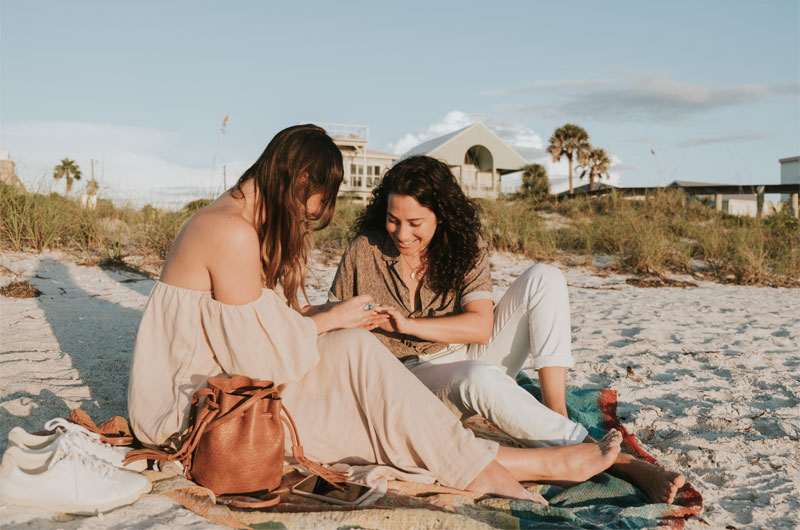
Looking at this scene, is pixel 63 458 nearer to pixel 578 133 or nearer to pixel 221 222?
pixel 221 222

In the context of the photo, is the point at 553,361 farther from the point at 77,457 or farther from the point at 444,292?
the point at 77,457

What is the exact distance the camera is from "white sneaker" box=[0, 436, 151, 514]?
5.99ft

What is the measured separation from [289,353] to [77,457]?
2.57ft

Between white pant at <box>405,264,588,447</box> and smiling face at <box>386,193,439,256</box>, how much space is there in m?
0.55

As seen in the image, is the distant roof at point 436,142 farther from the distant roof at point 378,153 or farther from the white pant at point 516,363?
the white pant at point 516,363

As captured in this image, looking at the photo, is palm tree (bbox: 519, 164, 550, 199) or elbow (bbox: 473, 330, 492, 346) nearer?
elbow (bbox: 473, 330, 492, 346)

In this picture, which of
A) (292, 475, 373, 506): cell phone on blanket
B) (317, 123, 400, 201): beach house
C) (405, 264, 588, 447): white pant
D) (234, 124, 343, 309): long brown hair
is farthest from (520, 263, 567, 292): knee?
(317, 123, 400, 201): beach house

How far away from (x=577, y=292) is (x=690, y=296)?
1.28 meters

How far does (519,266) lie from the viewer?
8969 mm

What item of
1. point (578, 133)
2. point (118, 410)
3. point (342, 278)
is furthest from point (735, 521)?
point (578, 133)

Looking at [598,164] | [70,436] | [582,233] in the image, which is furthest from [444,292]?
[598,164]

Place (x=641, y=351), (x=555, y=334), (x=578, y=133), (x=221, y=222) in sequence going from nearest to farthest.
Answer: (x=221, y=222) → (x=555, y=334) → (x=641, y=351) → (x=578, y=133)

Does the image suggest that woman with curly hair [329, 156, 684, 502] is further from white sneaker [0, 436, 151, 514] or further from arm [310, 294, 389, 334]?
white sneaker [0, 436, 151, 514]

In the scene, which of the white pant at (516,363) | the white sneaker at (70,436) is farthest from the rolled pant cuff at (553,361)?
the white sneaker at (70,436)
